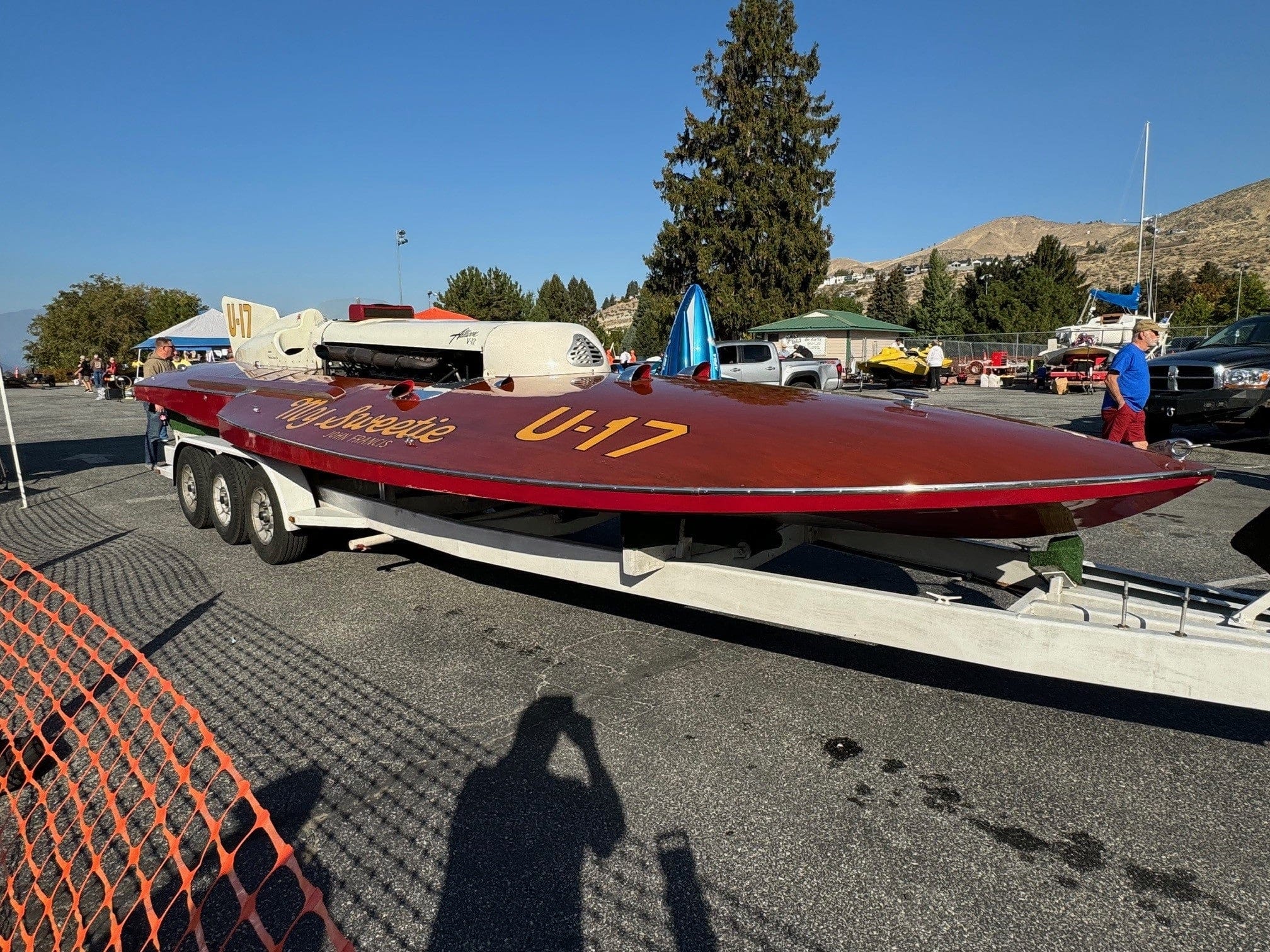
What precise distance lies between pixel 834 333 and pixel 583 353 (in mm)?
29303

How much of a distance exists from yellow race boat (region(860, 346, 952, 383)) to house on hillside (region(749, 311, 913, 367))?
5.06m

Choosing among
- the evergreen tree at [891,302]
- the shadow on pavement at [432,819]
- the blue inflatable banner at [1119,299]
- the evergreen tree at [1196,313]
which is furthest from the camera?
the evergreen tree at [891,302]

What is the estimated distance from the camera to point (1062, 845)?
230 centimetres

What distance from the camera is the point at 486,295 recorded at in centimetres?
5591

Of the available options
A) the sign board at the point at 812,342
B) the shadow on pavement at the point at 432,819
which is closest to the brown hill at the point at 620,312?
the sign board at the point at 812,342

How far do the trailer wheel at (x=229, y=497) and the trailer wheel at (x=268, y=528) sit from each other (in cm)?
10

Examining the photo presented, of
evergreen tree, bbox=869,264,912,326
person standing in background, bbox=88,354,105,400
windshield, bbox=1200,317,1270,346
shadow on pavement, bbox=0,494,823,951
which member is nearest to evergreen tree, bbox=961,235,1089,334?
evergreen tree, bbox=869,264,912,326

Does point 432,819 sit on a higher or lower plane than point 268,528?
lower

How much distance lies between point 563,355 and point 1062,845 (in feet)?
12.5

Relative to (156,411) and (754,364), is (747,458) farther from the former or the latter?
(754,364)

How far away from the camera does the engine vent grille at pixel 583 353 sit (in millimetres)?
5148

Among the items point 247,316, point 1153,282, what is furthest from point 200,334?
point 1153,282

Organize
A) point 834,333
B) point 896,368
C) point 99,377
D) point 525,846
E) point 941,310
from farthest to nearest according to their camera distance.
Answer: point 941,310, point 834,333, point 99,377, point 896,368, point 525,846

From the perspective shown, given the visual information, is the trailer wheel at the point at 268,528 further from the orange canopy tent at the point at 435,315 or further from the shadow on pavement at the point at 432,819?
the orange canopy tent at the point at 435,315
